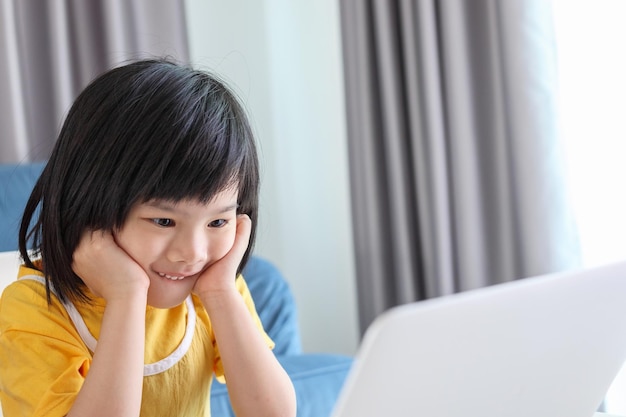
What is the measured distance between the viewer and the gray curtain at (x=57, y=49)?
85.1 inches

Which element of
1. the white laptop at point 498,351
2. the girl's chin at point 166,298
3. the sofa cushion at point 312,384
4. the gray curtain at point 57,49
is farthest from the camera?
the gray curtain at point 57,49

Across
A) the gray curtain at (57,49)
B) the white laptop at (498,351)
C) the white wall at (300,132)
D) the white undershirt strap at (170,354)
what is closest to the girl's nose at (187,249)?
the white undershirt strap at (170,354)

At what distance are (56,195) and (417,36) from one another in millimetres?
1467

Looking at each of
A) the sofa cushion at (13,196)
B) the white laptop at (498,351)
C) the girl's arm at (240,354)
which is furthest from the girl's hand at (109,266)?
the sofa cushion at (13,196)

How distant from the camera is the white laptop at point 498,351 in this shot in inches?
23.9

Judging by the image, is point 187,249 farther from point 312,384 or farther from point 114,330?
point 312,384

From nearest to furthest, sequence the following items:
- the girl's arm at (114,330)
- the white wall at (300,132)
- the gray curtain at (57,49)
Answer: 1. the girl's arm at (114,330)
2. the gray curtain at (57,49)
3. the white wall at (300,132)

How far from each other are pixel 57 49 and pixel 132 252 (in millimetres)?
1439

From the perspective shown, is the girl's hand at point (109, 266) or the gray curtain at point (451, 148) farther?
the gray curtain at point (451, 148)

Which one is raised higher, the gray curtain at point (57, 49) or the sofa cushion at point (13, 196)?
the gray curtain at point (57, 49)

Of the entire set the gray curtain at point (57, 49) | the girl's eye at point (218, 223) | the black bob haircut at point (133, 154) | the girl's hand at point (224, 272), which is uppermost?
the gray curtain at point (57, 49)

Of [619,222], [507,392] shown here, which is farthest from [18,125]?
[507,392]

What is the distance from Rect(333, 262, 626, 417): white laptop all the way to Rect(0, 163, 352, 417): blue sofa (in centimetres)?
89

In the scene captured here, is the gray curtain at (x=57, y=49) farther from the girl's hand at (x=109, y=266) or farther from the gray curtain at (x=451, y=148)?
the girl's hand at (x=109, y=266)
